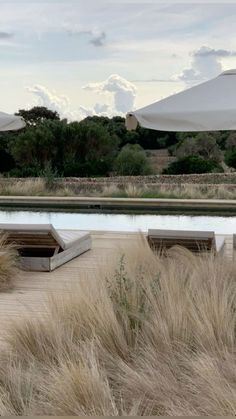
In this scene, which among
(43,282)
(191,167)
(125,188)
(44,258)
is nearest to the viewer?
(43,282)

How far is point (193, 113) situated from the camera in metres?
6.12

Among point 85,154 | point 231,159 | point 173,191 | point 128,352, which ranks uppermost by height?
point 85,154

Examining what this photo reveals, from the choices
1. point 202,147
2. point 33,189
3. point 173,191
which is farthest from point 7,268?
Answer: point 202,147

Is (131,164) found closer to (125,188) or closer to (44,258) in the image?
(125,188)

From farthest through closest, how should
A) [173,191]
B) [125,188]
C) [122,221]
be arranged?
[125,188] < [173,191] < [122,221]

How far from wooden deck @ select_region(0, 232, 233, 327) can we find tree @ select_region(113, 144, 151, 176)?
524 inches

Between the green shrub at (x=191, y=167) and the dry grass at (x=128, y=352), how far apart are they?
17.7 metres

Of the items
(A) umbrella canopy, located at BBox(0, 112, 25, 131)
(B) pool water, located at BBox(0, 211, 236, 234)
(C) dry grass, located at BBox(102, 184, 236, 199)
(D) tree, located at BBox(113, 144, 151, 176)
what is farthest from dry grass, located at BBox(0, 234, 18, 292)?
(D) tree, located at BBox(113, 144, 151, 176)

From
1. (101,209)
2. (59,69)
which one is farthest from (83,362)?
(101,209)

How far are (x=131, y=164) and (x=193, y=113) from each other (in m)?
15.9

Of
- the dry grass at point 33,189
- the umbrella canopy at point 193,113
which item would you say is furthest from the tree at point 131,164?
the umbrella canopy at point 193,113

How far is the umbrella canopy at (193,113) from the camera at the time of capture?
6.02 meters

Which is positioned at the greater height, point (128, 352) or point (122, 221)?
point (128, 352)

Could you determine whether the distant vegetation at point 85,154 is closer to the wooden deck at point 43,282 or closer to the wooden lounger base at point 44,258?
the wooden deck at point 43,282
